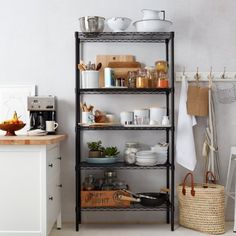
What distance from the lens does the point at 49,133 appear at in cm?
340

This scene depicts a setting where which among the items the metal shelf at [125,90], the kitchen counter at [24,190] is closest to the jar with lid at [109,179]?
the metal shelf at [125,90]

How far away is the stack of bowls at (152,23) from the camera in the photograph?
330 cm

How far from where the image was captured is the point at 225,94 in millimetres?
3615

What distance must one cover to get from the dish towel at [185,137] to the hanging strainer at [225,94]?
12.3 inches

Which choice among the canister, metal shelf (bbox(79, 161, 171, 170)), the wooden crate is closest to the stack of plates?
metal shelf (bbox(79, 161, 171, 170))

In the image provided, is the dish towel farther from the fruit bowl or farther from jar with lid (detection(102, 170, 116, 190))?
the fruit bowl

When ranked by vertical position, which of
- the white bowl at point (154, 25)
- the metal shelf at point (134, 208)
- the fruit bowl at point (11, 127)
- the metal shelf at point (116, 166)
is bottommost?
the metal shelf at point (134, 208)

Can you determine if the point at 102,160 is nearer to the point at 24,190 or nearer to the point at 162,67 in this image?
the point at 24,190

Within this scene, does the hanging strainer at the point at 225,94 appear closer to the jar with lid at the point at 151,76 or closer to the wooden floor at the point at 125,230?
the jar with lid at the point at 151,76

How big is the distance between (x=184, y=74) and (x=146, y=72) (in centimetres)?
38

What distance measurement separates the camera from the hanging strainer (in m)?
3.61

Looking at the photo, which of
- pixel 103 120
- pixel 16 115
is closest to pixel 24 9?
pixel 16 115

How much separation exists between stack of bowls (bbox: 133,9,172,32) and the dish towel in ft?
1.62

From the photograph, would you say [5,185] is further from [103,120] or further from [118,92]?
[118,92]
